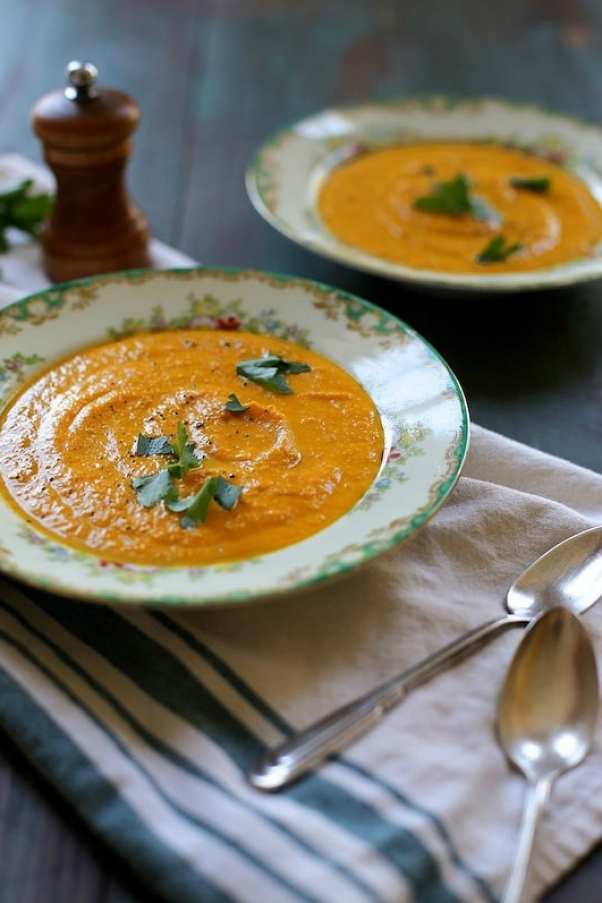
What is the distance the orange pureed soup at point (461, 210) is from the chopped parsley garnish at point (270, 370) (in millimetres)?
477

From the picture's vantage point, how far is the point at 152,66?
3.13m

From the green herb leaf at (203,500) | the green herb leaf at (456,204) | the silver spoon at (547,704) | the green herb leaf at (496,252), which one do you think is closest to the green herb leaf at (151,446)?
the green herb leaf at (203,500)

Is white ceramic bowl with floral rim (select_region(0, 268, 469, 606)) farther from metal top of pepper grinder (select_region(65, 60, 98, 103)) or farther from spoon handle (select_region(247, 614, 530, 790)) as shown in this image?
metal top of pepper grinder (select_region(65, 60, 98, 103))

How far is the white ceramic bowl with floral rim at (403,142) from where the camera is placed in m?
1.93

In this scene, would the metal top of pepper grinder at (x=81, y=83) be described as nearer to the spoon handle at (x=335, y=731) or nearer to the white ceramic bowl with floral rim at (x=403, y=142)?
the white ceramic bowl with floral rim at (x=403, y=142)

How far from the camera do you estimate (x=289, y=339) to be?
5.73 ft

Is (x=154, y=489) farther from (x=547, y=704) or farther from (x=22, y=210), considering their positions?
(x=22, y=210)

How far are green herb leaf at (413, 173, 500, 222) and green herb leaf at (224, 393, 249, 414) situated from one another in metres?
0.86

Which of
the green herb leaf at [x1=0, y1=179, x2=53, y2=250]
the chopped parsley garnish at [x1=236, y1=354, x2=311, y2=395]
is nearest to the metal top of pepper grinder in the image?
the green herb leaf at [x1=0, y1=179, x2=53, y2=250]

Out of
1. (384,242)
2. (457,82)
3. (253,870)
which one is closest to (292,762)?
(253,870)

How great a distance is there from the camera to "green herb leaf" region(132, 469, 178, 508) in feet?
4.43

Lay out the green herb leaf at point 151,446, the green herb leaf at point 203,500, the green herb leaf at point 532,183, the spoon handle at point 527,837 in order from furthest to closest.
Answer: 1. the green herb leaf at point 532,183
2. the green herb leaf at point 151,446
3. the green herb leaf at point 203,500
4. the spoon handle at point 527,837

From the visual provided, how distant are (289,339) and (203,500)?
0.50 m

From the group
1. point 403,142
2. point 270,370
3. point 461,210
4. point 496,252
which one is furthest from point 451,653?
point 403,142
